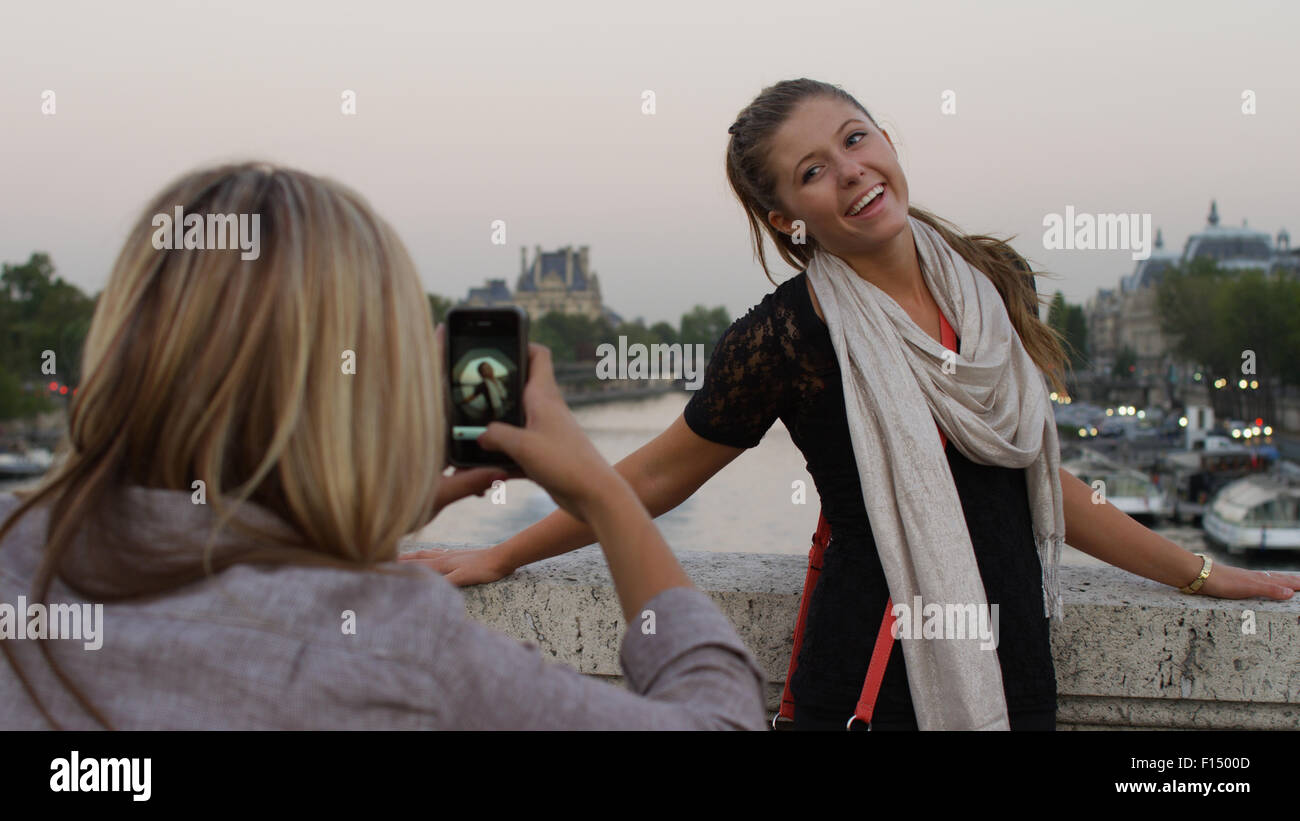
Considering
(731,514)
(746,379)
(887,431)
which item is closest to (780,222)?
(746,379)

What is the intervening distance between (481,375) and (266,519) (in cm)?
27

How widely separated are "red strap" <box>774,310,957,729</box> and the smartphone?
0.71 meters

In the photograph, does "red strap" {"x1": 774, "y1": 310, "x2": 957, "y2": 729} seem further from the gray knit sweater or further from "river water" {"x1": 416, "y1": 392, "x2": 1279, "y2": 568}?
"river water" {"x1": 416, "y1": 392, "x2": 1279, "y2": 568}

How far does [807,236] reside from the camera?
1826 millimetres

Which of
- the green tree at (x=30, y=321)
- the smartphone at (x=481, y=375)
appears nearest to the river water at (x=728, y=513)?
the green tree at (x=30, y=321)

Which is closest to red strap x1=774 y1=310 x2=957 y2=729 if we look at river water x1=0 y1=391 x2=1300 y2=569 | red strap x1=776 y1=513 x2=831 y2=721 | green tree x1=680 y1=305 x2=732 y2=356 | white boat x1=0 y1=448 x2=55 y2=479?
red strap x1=776 y1=513 x2=831 y2=721

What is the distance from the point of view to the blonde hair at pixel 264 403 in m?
0.76

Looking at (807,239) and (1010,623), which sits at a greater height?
(807,239)

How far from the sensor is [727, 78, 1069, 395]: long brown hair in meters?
1.77

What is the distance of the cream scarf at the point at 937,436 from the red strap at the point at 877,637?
24mm

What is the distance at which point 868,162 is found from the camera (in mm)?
1706
